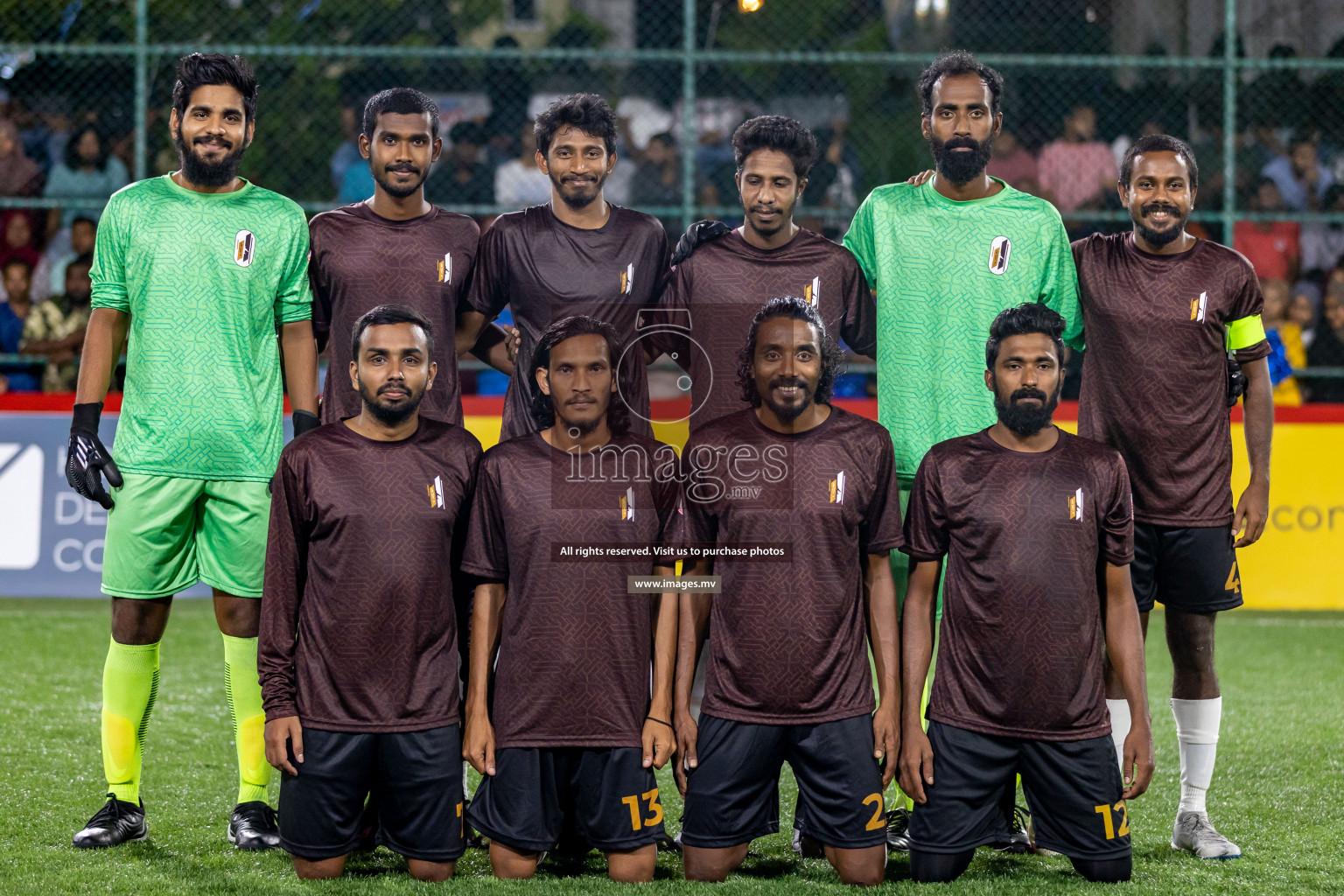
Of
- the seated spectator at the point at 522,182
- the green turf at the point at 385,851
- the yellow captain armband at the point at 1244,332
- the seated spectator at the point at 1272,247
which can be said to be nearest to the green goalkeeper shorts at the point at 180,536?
the green turf at the point at 385,851

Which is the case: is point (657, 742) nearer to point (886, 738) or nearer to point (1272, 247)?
point (886, 738)

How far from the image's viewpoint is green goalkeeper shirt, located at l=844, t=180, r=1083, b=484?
14.5 ft

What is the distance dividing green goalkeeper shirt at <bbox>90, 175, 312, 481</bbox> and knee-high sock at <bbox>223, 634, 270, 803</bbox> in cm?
54

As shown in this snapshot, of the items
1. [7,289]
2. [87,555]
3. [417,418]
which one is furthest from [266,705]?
[7,289]

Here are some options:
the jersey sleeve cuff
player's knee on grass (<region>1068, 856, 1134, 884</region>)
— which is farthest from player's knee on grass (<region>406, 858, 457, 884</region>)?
player's knee on grass (<region>1068, 856, 1134, 884</region>)

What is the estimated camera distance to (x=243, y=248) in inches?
175

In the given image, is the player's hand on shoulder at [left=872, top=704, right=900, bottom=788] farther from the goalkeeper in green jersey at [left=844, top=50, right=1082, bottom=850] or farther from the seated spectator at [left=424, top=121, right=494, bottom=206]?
the seated spectator at [left=424, top=121, right=494, bottom=206]

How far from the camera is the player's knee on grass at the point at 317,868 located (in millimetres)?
3969

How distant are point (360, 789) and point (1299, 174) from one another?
937 centimetres

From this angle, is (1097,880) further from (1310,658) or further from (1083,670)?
(1310,658)

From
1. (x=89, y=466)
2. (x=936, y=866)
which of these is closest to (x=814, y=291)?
(x=936, y=866)

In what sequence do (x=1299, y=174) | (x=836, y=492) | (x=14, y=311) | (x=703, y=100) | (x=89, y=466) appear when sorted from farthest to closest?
(x=703, y=100) < (x=1299, y=174) < (x=14, y=311) < (x=89, y=466) < (x=836, y=492)

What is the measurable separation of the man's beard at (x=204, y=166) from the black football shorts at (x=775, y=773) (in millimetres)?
2233

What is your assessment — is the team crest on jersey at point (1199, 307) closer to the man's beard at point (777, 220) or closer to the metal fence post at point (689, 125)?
the man's beard at point (777, 220)
